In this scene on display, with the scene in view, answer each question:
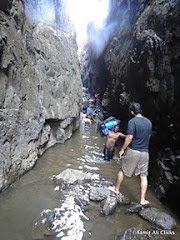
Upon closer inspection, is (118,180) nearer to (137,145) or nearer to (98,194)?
(98,194)

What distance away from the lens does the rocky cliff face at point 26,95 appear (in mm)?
6246

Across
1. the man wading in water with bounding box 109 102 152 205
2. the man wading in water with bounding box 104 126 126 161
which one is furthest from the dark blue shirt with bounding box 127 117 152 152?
the man wading in water with bounding box 104 126 126 161

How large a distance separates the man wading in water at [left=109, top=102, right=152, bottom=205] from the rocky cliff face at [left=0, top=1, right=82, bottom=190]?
10.0ft

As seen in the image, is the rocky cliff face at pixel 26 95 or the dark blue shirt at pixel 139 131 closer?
the dark blue shirt at pixel 139 131

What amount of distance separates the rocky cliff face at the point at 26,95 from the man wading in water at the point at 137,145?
3059mm

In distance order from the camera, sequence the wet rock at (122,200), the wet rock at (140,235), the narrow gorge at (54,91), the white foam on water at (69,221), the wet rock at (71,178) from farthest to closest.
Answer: the wet rock at (71,178) → the narrow gorge at (54,91) → the wet rock at (122,200) → the white foam on water at (69,221) → the wet rock at (140,235)

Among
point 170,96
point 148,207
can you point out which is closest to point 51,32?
point 170,96

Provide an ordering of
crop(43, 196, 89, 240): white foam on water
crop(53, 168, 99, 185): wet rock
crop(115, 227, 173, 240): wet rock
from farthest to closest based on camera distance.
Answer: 1. crop(53, 168, 99, 185): wet rock
2. crop(43, 196, 89, 240): white foam on water
3. crop(115, 227, 173, 240): wet rock

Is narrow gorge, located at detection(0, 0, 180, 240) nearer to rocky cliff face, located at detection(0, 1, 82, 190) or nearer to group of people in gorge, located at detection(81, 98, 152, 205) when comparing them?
rocky cliff face, located at detection(0, 1, 82, 190)

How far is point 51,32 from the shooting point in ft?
43.2

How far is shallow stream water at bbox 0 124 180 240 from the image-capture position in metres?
4.45

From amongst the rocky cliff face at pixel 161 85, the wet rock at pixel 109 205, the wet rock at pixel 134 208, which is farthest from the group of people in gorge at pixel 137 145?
the rocky cliff face at pixel 161 85

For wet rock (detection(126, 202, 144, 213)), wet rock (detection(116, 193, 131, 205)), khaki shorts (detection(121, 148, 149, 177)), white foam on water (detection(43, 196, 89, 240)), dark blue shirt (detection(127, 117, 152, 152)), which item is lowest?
white foam on water (detection(43, 196, 89, 240))

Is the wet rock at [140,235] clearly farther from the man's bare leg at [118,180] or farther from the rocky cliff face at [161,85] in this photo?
the man's bare leg at [118,180]
